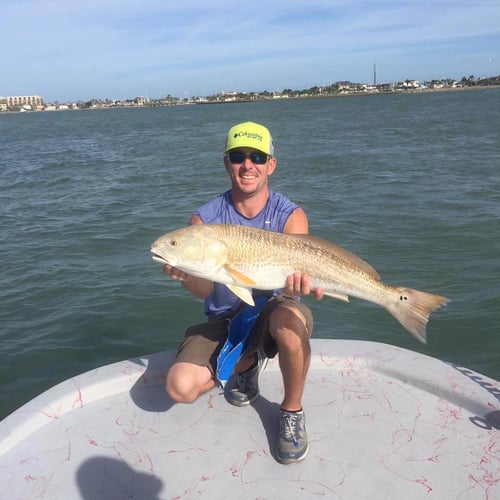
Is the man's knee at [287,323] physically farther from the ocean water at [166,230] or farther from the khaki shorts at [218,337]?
the ocean water at [166,230]

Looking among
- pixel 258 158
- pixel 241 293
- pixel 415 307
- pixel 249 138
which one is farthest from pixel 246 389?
pixel 249 138

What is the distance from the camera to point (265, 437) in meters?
3.73

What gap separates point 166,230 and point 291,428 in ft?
32.5

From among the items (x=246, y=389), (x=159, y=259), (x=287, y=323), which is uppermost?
(x=159, y=259)

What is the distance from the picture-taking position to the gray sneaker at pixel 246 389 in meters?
4.09

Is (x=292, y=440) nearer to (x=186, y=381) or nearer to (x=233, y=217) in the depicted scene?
(x=186, y=381)

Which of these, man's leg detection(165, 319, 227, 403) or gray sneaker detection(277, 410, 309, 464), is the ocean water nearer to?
man's leg detection(165, 319, 227, 403)

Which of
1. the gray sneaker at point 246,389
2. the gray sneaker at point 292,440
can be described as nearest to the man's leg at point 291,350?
the gray sneaker at point 292,440

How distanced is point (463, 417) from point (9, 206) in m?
16.3

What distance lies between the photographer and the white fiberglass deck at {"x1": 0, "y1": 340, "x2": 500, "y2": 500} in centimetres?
326

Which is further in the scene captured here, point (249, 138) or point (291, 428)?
point (249, 138)

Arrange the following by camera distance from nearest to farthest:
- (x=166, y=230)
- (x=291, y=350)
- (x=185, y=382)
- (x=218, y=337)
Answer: (x=291, y=350)
(x=185, y=382)
(x=218, y=337)
(x=166, y=230)

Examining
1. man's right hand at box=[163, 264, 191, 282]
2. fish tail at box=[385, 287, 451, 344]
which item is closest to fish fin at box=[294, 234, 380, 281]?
fish tail at box=[385, 287, 451, 344]

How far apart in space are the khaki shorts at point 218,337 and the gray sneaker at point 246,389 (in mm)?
208
